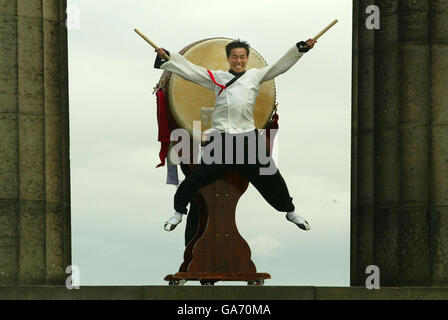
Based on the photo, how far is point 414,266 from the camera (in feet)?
74.5

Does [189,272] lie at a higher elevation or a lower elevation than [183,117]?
lower

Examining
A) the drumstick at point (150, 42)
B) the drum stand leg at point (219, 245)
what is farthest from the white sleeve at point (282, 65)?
the drum stand leg at point (219, 245)

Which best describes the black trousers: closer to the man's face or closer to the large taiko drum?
the large taiko drum

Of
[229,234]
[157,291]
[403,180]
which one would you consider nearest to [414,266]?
[403,180]

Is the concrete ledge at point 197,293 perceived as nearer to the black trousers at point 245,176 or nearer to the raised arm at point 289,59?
the black trousers at point 245,176

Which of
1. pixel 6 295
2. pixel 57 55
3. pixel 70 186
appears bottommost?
pixel 6 295

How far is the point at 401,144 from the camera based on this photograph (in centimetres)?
2283

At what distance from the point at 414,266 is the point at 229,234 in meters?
2.67

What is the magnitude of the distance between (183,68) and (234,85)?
72 centimetres

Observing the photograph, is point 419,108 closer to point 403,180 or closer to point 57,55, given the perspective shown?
point 403,180

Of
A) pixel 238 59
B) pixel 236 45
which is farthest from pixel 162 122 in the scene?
pixel 236 45

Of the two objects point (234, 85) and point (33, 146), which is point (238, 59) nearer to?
point (234, 85)

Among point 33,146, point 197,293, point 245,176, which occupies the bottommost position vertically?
point 197,293

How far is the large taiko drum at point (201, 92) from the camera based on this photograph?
22312 millimetres
